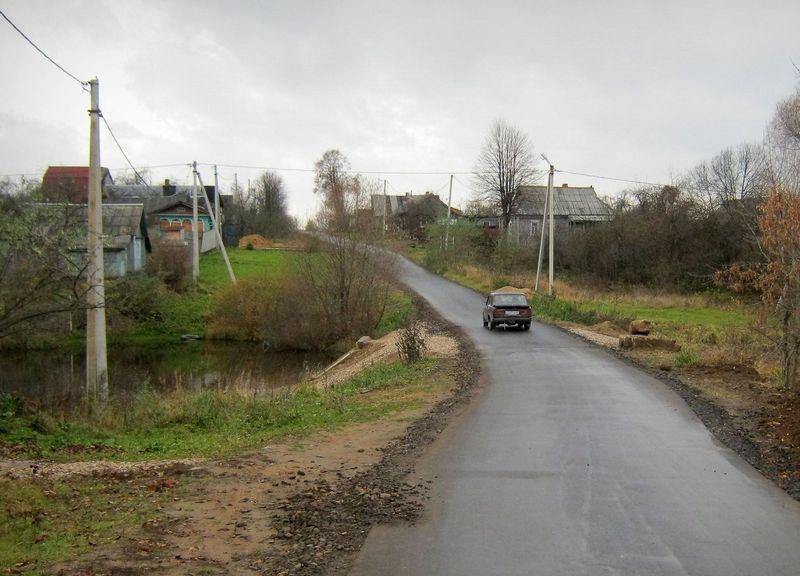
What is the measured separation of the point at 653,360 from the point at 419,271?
44.1 meters

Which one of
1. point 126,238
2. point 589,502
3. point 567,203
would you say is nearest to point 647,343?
point 589,502

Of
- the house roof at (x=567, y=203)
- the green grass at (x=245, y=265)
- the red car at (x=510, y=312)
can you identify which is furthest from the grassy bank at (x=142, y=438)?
the house roof at (x=567, y=203)

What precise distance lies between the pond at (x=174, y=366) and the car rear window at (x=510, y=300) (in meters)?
8.90

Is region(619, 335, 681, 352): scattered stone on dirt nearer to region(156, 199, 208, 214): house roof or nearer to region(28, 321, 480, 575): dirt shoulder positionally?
region(28, 321, 480, 575): dirt shoulder

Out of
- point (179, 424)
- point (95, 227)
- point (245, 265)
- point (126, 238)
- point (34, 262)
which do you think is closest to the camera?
point (34, 262)

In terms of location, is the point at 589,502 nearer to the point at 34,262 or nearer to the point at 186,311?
the point at 34,262

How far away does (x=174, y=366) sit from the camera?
3569cm

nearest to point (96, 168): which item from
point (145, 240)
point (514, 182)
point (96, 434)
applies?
point (96, 434)

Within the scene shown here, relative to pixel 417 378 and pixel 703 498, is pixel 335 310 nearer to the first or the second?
pixel 417 378

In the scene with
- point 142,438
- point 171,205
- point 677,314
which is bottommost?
point 142,438

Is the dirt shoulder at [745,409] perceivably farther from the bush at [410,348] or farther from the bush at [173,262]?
the bush at [173,262]

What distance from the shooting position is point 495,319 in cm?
3250

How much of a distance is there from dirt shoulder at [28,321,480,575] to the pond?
14079 millimetres

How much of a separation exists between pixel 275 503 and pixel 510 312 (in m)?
25.4
